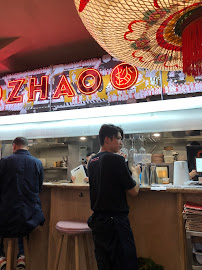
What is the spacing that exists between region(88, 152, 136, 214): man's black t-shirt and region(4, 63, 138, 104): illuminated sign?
168cm

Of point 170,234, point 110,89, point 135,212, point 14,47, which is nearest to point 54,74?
point 14,47

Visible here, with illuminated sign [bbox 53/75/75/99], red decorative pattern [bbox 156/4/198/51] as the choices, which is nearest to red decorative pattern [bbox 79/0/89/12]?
red decorative pattern [bbox 156/4/198/51]

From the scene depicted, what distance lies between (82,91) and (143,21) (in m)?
2.44

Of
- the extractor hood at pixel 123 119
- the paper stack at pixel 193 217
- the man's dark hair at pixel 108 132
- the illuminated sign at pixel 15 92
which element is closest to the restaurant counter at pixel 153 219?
the paper stack at pixel 193 217

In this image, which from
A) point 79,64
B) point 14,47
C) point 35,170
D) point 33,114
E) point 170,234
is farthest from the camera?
point 33,114

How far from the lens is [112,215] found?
166cm

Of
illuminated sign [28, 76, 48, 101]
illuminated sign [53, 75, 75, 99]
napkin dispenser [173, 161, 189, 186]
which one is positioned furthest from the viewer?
illuminated sign [28, 76, 48, 101]

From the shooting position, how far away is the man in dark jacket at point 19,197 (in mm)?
2150

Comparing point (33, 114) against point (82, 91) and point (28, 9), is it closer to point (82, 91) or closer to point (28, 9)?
point (82, 91)

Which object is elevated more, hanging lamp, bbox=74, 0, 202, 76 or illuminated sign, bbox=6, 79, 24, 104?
illuminated sign, bbox=6, 79, 24, 104

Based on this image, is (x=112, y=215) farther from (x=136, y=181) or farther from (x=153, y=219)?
(x=153, y=219)

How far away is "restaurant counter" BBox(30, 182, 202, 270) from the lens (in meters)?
2.02

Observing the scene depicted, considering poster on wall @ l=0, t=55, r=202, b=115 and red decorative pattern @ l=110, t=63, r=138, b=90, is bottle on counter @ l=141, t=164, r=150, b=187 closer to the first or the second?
poster on wall @ l=0, t=55, r=202, b=115

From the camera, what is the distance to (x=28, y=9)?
255 cm
